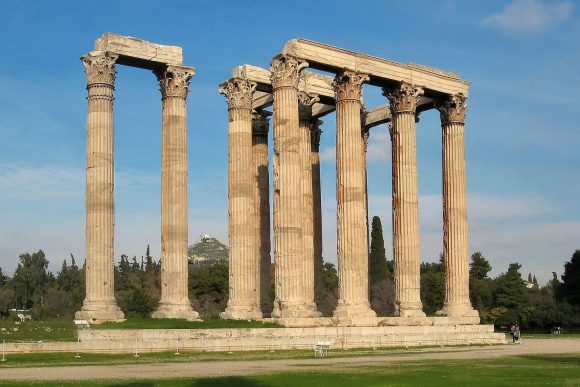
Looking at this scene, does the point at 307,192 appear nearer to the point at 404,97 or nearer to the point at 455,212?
the point at 404,97

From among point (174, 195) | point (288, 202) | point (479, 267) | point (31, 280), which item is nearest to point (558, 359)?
point (288, 202)

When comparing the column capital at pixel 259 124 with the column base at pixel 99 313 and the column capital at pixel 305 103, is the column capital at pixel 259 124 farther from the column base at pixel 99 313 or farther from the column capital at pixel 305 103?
the column base at pixel 99 313

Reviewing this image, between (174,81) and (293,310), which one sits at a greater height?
(174,81)

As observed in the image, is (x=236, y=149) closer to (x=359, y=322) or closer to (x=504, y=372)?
(x=359, y=322)

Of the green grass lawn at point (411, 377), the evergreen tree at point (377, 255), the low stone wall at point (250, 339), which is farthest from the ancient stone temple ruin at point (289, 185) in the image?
the evergreen tree at point (377, 255)

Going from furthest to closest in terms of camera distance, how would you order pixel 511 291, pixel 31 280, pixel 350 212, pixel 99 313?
pixel 31 280 < pixel 511 291 < pixel 350 212 < pixel 99 313

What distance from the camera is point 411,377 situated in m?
32.3

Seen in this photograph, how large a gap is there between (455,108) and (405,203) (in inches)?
414

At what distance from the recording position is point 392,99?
67812 millimetres

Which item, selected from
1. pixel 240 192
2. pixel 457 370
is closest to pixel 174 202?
pixel 240 192

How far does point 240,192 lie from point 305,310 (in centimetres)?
1162

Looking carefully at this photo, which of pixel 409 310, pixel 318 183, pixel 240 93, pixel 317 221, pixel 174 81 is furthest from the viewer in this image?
pixel 318 183

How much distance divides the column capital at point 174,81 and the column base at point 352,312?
1892cm

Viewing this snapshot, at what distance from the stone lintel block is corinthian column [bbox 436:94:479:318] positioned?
63.7 inches
